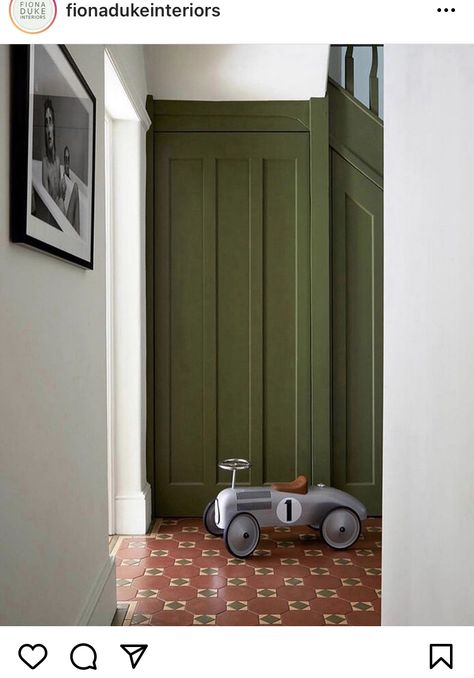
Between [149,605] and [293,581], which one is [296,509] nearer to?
[293,581]

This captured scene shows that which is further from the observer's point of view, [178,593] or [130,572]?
[130,572]

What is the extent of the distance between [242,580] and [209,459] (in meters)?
0.97

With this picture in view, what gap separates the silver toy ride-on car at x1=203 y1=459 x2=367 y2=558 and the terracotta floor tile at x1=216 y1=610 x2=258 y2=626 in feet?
1.99

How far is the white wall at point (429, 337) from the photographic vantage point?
36.5 inches

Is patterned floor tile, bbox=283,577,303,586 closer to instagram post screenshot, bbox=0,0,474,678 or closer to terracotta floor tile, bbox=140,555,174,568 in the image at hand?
instagram post screenshot, bbox=0,0,474,678

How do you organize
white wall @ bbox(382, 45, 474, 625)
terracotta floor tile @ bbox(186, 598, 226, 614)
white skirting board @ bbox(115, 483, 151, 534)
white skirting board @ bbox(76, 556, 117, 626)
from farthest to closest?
1. white skirting board @ bbox(115, 483, 151, 534)
2. terracotta floor tile @ bbox(186, 598, 226, 614)
3. white skirting board @ bbox(76, 556, 117, 626)
4. white wall @ bbox(382, 45, 474, 625)

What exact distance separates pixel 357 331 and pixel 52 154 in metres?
2.36

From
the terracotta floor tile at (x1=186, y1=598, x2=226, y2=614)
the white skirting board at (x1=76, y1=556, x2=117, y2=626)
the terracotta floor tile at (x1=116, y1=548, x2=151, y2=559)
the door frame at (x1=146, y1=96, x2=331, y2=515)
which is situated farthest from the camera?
the door frame at (x1=146, y1=96, x2=331, y2=515)

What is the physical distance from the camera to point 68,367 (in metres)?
1.72

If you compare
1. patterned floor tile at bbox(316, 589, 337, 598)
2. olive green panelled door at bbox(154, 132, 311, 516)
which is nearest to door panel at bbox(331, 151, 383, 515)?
olive green panelled door at bbox(154, 132, 311, 516)

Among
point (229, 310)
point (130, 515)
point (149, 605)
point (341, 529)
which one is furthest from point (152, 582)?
point (229, 310)

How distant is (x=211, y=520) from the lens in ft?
10.3
